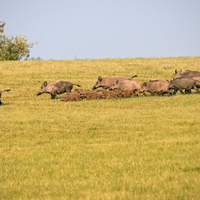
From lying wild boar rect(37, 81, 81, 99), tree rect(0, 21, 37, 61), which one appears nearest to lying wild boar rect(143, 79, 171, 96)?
lying wild boar rect(37, 81, 81, 99)

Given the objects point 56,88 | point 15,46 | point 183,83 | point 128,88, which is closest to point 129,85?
point 128,88

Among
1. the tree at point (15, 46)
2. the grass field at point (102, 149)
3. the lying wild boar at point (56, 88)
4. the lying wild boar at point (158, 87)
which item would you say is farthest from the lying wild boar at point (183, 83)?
the tree at point (15, 46)

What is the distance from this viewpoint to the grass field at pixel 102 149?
20.3 feet

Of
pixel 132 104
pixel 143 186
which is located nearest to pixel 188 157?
pixel 143 186

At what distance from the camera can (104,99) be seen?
2195cm

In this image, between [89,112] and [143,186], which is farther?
[89,112]

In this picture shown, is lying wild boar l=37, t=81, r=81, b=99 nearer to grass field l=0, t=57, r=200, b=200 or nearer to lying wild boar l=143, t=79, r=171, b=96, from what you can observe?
grass field l=0, t=57, r=200, b=200

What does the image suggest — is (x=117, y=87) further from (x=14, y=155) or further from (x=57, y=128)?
(x=14, y=155)

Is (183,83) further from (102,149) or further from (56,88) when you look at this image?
(102,149)

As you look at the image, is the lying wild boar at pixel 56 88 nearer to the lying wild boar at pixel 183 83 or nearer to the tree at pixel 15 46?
the lying wild boar at pixel 183 83

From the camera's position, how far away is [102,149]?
9.55 metres

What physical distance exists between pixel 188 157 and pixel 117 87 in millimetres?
15907

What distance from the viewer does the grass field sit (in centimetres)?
618

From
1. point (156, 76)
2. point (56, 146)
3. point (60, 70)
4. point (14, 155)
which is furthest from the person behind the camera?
point (60, 70)
